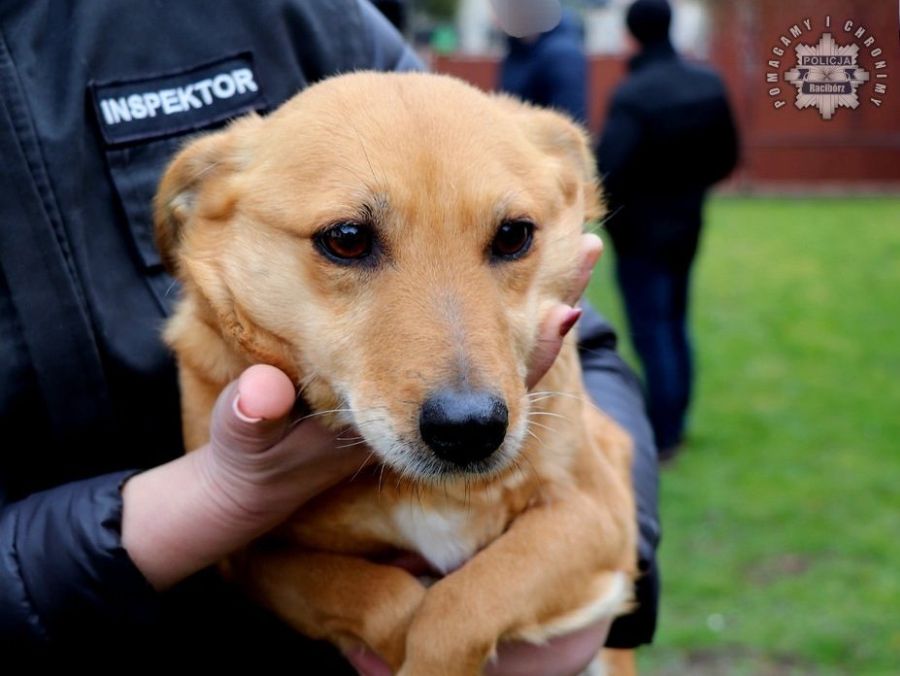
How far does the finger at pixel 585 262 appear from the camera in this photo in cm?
232

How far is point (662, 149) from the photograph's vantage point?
25.3 feet

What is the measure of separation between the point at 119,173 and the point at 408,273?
25.1 inches

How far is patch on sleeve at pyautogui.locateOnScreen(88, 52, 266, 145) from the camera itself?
2.22m

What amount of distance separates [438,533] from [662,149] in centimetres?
581

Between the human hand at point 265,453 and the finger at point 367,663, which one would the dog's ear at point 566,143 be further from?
the finger at point 367,663

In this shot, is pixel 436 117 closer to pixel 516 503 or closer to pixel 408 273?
pixel 408 273

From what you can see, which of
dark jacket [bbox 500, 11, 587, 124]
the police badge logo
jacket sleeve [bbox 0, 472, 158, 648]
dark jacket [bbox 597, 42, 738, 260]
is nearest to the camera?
jacket sleeve [bbox 0, 472, 158, 648]

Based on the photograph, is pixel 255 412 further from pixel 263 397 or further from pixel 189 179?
pixel 189 179

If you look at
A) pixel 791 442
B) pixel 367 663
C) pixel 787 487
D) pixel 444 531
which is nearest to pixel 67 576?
pixel 367 663

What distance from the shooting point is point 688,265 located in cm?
821

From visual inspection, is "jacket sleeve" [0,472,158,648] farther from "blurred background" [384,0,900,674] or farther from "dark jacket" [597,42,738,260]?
"dark jacket" [597,42,738,260]

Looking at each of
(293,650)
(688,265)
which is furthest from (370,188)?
(688,265)
